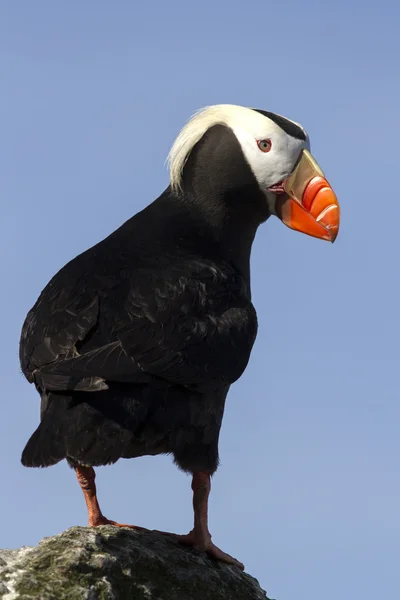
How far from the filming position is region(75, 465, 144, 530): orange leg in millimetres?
7508

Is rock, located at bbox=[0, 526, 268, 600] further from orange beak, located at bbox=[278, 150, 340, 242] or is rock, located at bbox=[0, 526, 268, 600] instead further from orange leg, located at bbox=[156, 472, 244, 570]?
orange beak, located at bbox=[278, 150, 340, 242]

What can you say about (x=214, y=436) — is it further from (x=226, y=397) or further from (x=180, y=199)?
(x=180, y=199)

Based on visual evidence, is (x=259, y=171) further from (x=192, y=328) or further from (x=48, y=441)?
Result: (x=48, y=441)

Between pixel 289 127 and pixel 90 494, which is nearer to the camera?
pixel 90 494

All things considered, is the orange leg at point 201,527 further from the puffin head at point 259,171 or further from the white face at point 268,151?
the white face at point 268,151

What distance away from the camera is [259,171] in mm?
9203

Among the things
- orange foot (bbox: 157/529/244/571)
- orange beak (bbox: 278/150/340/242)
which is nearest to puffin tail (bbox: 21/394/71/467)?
orange foot (bbox: 157/529/244/571)

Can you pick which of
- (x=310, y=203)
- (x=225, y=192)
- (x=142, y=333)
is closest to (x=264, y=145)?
(x=225, y=192)

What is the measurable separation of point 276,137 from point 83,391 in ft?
11.1

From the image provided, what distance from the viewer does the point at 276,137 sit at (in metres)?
9.23

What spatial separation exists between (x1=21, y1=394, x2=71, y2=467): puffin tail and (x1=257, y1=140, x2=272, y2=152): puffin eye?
3.29m

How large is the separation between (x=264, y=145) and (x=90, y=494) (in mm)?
3295

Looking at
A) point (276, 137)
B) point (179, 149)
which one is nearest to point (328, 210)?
point (276, 137)

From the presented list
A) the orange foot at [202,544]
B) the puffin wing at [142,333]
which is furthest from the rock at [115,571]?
the puffin wing at [142,333]
